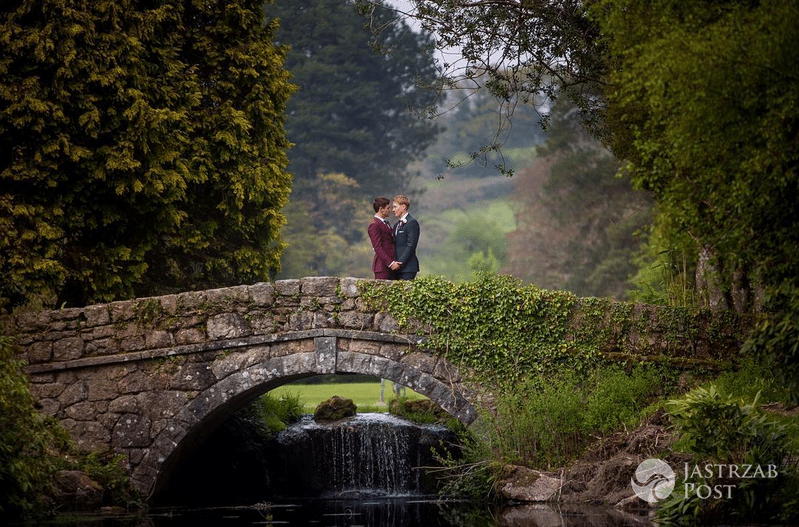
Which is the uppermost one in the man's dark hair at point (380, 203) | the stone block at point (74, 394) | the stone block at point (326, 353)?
the man's dark hair at point (380, 203)

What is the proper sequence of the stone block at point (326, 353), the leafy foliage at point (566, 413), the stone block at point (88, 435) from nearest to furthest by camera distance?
the leafy foliage at point (566, 413)
the stone block at point (326, 353)
the stone block at point (88, 435)

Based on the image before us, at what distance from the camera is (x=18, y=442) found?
9.16 meters

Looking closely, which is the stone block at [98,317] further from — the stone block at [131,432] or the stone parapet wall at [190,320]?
the stone block at [131,432]

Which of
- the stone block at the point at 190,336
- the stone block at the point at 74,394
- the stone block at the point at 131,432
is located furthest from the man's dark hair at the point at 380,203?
the stone block at the point at 74,394

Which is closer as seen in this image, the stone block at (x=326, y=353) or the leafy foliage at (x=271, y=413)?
the stone block at (x=326, y=353)

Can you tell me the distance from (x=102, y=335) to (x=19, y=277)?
4.49 ft

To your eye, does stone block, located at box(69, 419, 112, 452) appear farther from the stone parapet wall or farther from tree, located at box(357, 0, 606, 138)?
tree, located at box(357, 0, 606, 138)

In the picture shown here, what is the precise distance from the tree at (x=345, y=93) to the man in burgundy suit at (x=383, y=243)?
19.9 meters

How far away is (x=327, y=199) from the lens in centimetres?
3325

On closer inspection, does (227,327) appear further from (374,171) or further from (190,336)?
(374,171)

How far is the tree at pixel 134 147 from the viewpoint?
1229cm

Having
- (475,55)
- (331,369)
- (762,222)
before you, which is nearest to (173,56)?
(475,55)

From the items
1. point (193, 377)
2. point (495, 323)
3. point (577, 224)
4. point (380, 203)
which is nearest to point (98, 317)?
point (193, 377)

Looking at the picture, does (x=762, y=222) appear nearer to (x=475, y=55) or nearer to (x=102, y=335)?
(x=475, y=55)
